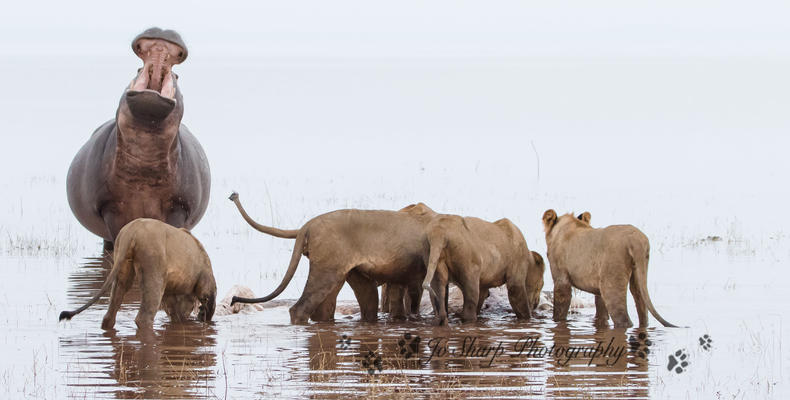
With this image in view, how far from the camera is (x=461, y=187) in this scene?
86.7ft

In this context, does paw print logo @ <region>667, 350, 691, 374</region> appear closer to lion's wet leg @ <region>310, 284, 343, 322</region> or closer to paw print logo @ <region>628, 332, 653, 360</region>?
paw print logo @ <region>628, 332, 653, 360</region>

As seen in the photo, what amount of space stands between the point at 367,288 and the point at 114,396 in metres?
4.04

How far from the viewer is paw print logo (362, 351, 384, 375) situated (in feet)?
29.3

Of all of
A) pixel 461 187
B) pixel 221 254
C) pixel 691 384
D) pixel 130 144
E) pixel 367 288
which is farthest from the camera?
pixel 461 187

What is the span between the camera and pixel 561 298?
39.0ft

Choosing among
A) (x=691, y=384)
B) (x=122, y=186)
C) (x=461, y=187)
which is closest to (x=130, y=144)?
(x=122, y=186)

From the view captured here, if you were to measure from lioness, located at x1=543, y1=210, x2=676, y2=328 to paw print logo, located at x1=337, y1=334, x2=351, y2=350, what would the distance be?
2.21 metres

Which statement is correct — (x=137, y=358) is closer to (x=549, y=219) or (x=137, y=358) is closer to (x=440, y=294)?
(x=440, y=294)

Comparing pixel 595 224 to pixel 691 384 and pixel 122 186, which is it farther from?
pixel 691 384

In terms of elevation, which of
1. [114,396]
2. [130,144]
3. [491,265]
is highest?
[130,144]

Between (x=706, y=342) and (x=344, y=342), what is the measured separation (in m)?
2.65

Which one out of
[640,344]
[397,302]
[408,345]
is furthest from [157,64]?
[640,344]

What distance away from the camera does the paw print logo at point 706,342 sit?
10.2m

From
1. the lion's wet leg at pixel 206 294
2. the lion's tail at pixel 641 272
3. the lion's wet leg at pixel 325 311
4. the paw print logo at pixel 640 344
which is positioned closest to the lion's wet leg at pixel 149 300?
the lion's wet leg at pixel 206 294
